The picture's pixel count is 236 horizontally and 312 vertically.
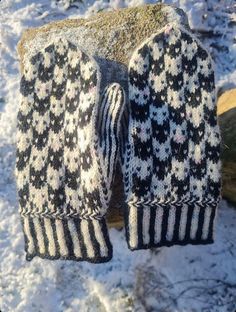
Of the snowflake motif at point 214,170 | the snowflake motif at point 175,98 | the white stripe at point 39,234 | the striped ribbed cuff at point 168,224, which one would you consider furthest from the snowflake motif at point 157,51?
the white stripe at point 39,234

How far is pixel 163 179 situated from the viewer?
7.04 feet

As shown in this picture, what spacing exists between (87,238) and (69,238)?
0.08 metres

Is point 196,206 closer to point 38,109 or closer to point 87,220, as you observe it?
point 87,220

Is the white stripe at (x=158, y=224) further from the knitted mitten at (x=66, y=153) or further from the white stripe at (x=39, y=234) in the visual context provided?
the white stripe at (x=39, y=234)

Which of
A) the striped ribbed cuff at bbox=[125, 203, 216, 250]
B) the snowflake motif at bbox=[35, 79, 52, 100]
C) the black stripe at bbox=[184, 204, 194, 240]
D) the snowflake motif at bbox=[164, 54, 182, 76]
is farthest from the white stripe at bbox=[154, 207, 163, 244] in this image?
the snowflake motif at bbox=[35, 79, 52, 100]

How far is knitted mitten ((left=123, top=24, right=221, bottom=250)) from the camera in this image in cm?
214

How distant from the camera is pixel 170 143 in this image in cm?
217

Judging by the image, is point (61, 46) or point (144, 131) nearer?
point (144, 131)

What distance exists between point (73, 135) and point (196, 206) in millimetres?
569

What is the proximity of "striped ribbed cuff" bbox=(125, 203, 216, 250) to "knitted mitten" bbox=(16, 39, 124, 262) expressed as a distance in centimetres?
11

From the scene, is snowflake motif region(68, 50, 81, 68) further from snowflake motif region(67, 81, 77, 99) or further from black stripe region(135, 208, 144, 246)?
black stripe region(135, 208, 144, 246)

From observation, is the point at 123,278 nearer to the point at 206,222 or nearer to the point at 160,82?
the point at 206,222

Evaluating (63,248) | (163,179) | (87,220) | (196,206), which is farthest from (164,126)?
(63,248)

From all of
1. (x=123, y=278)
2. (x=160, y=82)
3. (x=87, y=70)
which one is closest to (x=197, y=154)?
(x=160, y=82)
